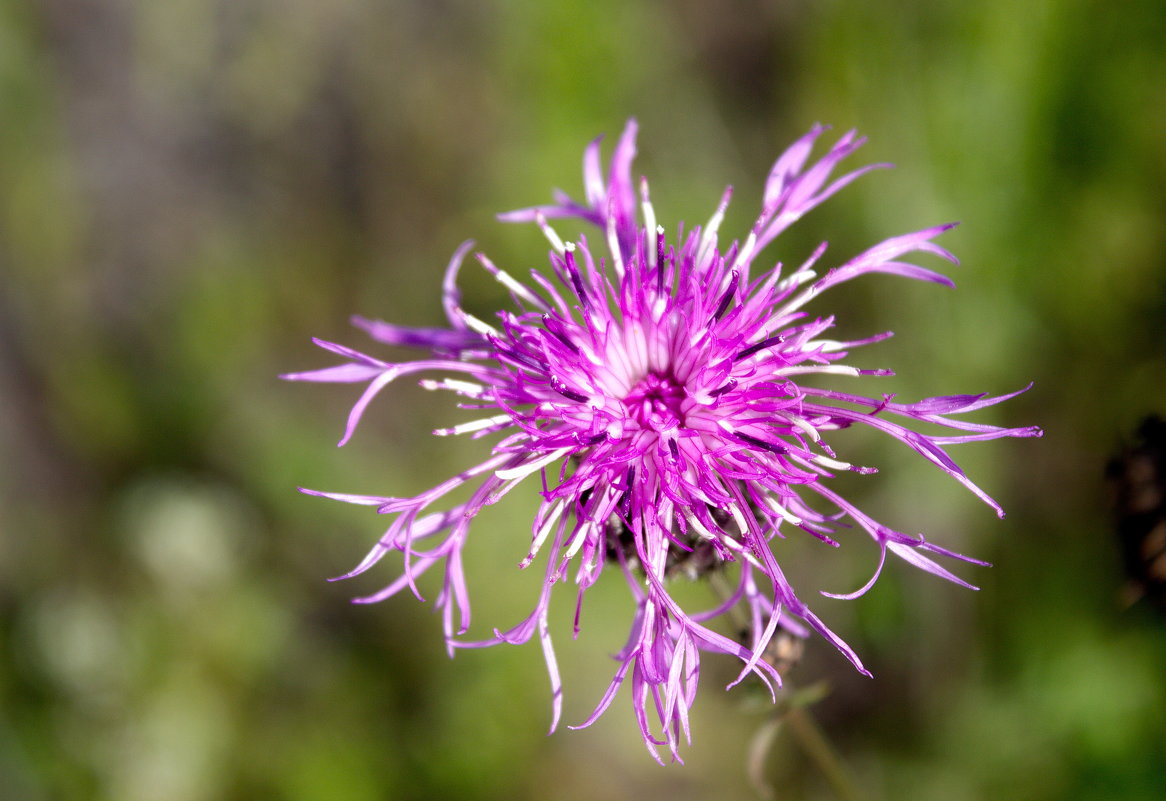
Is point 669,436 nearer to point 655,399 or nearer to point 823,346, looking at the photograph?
point 655,399

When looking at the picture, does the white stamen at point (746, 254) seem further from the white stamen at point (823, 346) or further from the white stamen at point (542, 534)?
the white stamen at point (542, 534)

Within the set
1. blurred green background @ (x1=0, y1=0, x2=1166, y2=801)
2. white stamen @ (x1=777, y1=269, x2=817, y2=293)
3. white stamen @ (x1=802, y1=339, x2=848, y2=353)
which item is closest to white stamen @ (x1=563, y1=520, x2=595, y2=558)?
white stamen @ (x1=802, y1=339, x2=848, y2=353)

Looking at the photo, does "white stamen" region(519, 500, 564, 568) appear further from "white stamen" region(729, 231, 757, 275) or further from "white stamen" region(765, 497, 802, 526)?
"white stamen" region(729, 231, 757, 275)

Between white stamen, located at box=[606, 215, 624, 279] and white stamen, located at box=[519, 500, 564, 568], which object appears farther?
white stamen, located at box=[606, 215, 624, 279]

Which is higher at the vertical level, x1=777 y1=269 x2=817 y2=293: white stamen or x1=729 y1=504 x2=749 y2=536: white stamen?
x1=777 y1=269 x2=817 y2=293: white stamen

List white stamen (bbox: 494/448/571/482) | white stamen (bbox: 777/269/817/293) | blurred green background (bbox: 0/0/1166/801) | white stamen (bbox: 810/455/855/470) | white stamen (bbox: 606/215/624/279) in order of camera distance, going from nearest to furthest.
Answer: white stamen (bbox: 810/455/855/470) → white stamen (bbox: 494/448/571/482) → white stamen (bbox: 777/269/817/293) → white stamen (bbox: 606/215/624/279) → blurred green background (bbox: 0/0/1166/801)

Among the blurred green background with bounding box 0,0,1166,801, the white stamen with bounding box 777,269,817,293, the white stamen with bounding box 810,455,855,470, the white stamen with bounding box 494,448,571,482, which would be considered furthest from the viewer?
the blurred green background with bounding box 0,0,1166,801
